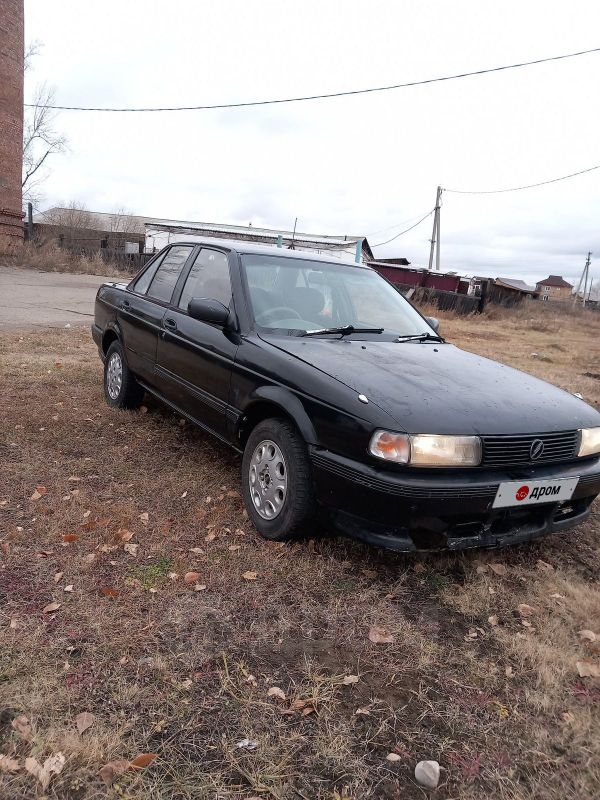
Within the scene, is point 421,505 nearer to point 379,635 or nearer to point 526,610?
point 379,635

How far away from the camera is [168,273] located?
4949 millimetres

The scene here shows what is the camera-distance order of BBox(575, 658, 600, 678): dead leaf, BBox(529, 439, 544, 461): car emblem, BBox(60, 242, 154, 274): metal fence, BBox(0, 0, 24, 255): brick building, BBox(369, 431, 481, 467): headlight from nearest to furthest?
BBox(575, 658, 600, 678): dead leaf, BBox(369, 431, 481, 467): headlight, BBox(529, 439, 544, 461): car emblem, BBox(0, 0, 24, 255): brick building, BBox(60, 242, 154, 274): metal fence

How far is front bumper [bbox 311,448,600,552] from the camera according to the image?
2680mm

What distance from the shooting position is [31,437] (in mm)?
4703

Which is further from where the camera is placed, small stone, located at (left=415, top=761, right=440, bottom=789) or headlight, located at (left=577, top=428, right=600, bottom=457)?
headlight, located at (left=577, top=428, right=600, bottom=457)

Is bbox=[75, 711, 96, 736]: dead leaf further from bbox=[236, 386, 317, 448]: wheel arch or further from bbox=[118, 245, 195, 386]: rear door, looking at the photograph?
bbox=[118, 245, 195, 386]: rear door

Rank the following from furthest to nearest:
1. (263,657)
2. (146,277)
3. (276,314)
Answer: (146,277)
(276,314)
(263,657)

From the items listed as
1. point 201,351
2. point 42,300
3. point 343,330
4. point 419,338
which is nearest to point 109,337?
point 201,351

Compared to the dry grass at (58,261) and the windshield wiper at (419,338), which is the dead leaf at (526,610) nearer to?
the windshield wiper at (419,338)

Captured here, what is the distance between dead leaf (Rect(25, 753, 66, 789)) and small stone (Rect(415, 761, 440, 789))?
3.66ft

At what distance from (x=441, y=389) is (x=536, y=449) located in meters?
0.54

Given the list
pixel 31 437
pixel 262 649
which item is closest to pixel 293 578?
pixel 262 649

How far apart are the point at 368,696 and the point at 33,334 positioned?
27.6 feet

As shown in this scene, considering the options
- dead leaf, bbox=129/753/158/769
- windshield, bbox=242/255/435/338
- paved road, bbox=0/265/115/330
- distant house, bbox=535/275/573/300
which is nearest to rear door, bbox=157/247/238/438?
windshield, bbox=242/255/435/338
